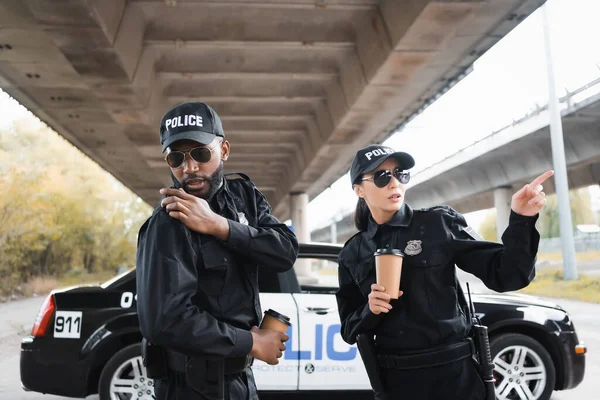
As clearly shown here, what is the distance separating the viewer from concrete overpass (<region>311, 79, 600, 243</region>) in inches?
757

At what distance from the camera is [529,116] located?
20.5m

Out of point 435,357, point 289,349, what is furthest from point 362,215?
point 289,349

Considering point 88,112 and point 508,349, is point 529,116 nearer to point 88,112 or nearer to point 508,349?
point 88,112

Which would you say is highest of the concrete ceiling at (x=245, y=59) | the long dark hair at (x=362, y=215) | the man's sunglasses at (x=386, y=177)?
the concrete ceiling at (x=245, y=59)

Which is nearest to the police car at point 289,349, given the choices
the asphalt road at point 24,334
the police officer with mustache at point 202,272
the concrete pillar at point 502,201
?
the asphalt road at point 24,334

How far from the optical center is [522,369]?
5.70 m

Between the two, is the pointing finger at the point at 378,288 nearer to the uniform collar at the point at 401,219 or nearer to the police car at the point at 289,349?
the uniform collar at the point at 401,219

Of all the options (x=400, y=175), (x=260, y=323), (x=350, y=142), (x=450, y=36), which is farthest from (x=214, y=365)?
(x=350, y=142)

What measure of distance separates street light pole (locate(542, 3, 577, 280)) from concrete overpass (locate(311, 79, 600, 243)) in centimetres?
40

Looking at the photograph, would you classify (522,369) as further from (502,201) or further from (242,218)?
(502,201)

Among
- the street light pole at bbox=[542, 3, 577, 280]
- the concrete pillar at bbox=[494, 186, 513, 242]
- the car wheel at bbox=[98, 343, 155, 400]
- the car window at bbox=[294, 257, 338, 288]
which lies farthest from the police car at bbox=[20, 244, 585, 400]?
the concrete pillar at bbox=[494, 186, 513, 242]

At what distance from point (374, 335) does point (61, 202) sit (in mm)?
31849

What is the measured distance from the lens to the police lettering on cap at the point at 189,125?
2293 millimetres

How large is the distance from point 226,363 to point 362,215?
3.82ft
